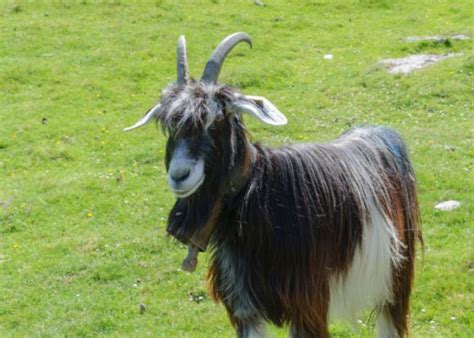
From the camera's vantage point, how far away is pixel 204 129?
499 cm

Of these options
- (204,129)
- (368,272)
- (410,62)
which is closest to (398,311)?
(368,272)

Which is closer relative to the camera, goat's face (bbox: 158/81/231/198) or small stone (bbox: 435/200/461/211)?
goat's face (bbox: 158/81/231/198)

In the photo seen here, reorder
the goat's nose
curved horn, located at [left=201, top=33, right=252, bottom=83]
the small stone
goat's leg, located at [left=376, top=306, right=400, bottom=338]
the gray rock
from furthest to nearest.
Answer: the gray rock, the small stone, goat's leg, located at [left=376, top=306, right=400, bottom=338], curved horn, located at [left=201, top=33, right=252, bottom=83], the goat's nose

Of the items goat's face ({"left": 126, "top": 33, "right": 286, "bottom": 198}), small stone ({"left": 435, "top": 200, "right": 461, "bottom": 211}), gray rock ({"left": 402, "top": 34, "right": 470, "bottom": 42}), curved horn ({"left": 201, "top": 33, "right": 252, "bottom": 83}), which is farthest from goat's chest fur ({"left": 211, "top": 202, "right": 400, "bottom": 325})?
gray rock ({"left": 402, "top": 34, "right": 470, "bottom": 42})

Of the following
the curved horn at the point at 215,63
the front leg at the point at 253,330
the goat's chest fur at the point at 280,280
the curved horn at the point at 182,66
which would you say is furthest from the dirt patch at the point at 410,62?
the front leg at the point at 253,330

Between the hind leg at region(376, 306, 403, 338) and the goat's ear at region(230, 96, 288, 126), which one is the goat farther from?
the hind leg at region(376, 306, 403, 338)

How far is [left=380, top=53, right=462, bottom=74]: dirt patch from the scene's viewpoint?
16.3 metres

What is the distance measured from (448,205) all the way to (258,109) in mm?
5426

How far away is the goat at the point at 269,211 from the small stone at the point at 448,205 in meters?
3.88

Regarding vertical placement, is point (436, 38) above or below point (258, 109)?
below

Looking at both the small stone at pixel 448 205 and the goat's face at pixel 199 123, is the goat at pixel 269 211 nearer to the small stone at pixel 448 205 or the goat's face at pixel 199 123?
the goat's face at pixel 199 123

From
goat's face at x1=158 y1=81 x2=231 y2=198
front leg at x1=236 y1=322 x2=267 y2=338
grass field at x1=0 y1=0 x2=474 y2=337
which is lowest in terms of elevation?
grass field at x1=0 y1=0 x2=474 y2=337

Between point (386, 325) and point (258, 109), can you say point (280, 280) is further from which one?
point (386, 325)

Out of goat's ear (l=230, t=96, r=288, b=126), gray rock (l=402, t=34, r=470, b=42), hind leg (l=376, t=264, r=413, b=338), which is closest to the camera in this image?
goat's ear (l=230, t=96, r=288, b=126)
